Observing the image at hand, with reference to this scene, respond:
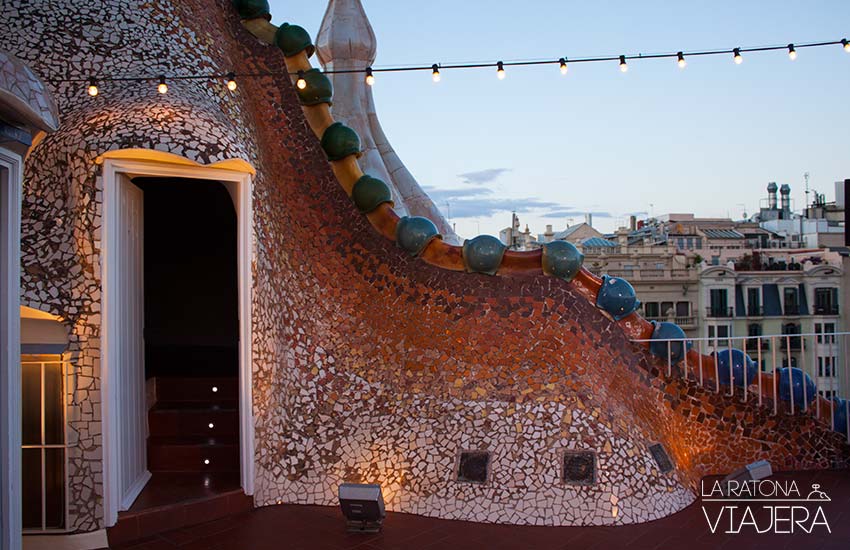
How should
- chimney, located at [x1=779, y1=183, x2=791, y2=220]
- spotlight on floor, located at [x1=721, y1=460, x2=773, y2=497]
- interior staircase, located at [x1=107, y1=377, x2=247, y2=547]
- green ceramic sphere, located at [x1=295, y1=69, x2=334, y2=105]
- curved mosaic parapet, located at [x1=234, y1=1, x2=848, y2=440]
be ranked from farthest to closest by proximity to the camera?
chimney, located at [x1=779, y1=183, x2=791, y2=220] < green ceramic sphere, located at [x1=295, y1=69, x2=334, y2=105] < curved mosaic parapet, located at [x1=234, y1=1, x2=848, y2=440] < spotlight on floor, located at [x1=721, y1=460, x2=773, y2=497] < interior staircase, located at [x1=107, y1=377, x2=247, y2=547]

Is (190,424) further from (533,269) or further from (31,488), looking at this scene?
(533,269)

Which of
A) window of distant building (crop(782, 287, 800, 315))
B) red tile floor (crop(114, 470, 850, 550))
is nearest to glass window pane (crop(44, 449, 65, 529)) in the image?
red tile floor (crop(114, 470, 850, 550))

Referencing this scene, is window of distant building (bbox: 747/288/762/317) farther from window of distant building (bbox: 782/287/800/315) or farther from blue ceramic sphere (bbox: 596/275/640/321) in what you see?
blue ceramic sphere (bbox: 596/275/640/321)

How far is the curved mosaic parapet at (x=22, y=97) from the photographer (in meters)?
2.95

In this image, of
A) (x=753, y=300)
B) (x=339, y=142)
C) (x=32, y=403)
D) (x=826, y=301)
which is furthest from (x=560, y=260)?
(x=826, y=301)

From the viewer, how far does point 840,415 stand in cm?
696

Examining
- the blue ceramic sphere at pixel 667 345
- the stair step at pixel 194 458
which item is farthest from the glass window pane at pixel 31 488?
the blue ceramic sphere at pixel 667 345

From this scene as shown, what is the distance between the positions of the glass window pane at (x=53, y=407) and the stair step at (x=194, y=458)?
1.45 meters

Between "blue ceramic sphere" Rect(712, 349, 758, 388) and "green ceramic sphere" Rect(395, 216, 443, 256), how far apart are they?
2696mm

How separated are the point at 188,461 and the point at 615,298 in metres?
3.79

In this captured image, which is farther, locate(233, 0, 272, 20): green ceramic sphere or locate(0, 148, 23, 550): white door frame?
locate(233, 0, 272, 20): green ceramic sphere

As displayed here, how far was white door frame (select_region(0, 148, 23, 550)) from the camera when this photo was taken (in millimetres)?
3096

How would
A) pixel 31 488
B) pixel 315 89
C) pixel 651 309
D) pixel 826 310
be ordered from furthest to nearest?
pixel 651 309, pixel 826 310, pixel 315 89, pixel 31 488

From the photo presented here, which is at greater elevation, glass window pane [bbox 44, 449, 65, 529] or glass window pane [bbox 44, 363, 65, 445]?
glass window pane [bbox 44, 363, 65, 445]
